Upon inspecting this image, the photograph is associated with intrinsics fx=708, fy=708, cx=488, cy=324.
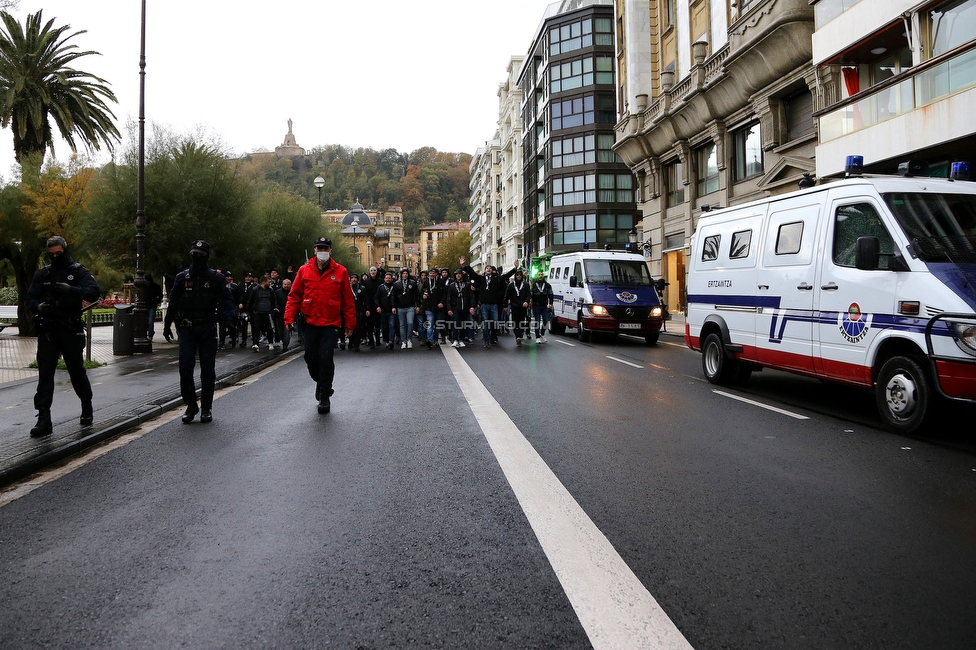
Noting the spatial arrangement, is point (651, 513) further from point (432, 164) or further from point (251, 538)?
point (432, 164)

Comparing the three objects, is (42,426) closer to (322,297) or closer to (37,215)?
(322,297)

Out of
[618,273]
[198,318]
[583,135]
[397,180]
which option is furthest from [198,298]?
[397,180]

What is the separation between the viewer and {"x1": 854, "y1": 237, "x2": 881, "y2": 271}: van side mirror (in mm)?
6547

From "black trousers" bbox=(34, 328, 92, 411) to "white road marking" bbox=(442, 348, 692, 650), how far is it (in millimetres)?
4213

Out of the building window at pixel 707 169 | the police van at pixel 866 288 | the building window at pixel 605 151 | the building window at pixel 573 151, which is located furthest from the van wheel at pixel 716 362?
the building window at pixel 573 151

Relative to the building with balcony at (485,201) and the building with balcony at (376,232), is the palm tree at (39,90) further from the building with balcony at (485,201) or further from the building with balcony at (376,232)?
the building with balcony at (376,232)

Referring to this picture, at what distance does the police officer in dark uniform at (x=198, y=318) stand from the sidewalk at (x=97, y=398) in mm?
652

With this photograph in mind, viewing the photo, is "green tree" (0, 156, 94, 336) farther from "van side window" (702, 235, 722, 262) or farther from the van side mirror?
the van side mirror

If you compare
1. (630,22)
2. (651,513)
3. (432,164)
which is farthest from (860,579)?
(432,164)

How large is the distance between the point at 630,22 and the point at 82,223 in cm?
2718

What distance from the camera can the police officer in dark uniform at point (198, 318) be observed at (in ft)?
24.7

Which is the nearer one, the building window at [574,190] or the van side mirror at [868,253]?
the van side mirror at [868,253]

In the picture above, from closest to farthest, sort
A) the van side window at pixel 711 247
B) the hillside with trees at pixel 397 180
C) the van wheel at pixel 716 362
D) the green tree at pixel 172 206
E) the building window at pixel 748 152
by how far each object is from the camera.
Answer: the van wheel at pixel 716 362 → the van side window at pixel 711 247 → the green tree at pixel 172 206 → the building window at pixel 748 152 → the hillside with trees at pixel 397 180

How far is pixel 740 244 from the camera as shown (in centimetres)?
938
